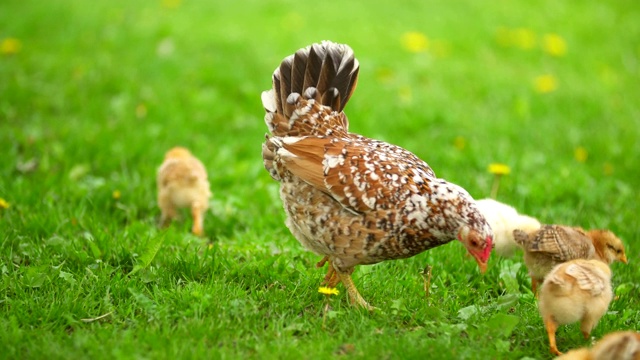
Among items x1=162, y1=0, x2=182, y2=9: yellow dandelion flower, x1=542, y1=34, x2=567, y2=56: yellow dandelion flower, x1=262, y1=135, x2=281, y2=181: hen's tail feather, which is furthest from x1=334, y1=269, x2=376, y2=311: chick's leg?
x1=162, y1=0, x2=182, y2=9: yellow dandelion flower

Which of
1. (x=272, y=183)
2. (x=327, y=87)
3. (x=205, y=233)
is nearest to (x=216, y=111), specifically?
(x=272, y=183)

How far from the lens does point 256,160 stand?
734 centimetres

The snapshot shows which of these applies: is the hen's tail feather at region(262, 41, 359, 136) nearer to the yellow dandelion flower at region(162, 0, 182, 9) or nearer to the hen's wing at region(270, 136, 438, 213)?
the hen's wing at region(270, 136, 438, 213)

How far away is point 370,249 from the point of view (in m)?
4.30

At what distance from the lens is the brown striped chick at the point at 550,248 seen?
4.74 metres

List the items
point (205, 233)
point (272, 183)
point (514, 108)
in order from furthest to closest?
1. point (514, 108)
2. point (272, 183)
3. point (205, 233)

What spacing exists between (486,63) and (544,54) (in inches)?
43.5

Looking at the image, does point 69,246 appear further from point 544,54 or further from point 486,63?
point 544,54

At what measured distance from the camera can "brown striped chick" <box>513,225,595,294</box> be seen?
187 inches

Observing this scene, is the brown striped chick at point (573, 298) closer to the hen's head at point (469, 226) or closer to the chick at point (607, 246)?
the hen's head at point (469, 226)

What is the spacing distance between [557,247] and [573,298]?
0.79 meters

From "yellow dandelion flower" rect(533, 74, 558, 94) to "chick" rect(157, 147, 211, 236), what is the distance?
5124mm

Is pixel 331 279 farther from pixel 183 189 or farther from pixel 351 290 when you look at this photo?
pixel 183 189

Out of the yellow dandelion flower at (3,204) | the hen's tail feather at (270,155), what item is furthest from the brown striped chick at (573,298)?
the yellow dandelion flower at (3,204)
